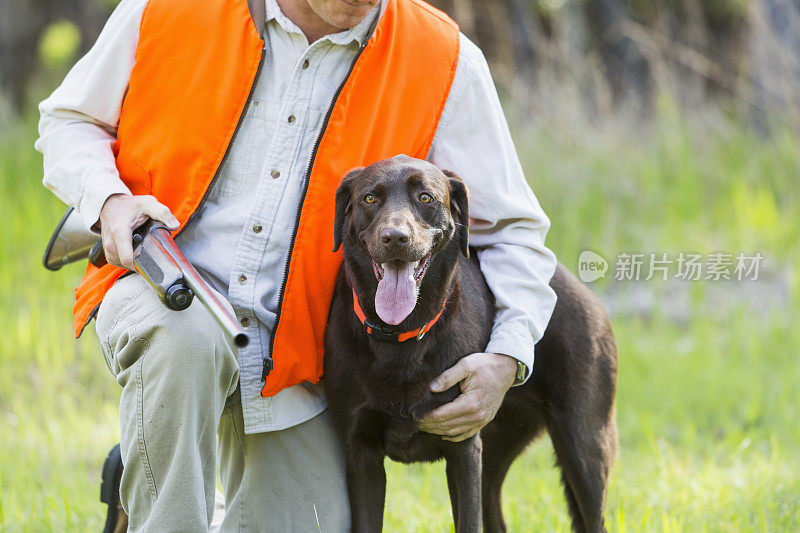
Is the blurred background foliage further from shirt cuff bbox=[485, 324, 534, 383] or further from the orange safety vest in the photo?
the orange safety vest

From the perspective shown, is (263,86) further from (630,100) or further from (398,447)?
(630,100)

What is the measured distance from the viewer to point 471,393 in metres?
2.46

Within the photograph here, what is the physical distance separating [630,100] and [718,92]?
3.50 metres

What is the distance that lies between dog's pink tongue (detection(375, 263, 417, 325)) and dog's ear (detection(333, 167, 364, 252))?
0.21 metres

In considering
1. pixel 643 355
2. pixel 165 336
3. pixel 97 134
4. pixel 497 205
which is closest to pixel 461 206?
pixel 497 205

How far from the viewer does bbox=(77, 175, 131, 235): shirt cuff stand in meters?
2.40

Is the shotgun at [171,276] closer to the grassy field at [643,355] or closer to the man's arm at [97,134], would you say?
the man's arm at [97,134]

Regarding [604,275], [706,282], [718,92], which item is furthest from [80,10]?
[718,92]

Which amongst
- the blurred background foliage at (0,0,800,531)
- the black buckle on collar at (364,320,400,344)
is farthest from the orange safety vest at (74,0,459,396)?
the blurred background foliage at (0,0,800,531)

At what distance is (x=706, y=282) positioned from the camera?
220 inches

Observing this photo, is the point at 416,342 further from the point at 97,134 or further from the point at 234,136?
the point at 97,134

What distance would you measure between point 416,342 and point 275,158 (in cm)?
67

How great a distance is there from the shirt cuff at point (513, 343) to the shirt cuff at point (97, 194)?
3.58ft

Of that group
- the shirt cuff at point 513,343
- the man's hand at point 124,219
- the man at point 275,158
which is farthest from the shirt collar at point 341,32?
the shirt cuff at point 513,343
